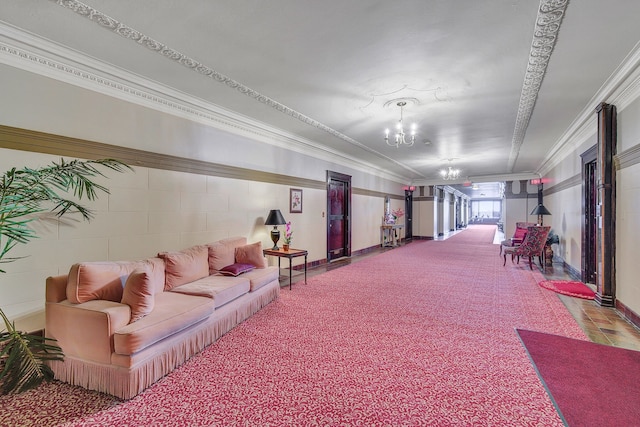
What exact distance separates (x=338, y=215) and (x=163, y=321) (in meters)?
5.97

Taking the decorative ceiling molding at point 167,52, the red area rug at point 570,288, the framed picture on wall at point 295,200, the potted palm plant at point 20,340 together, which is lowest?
the red area rug at point 570,288

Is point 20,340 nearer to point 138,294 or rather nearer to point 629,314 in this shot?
point 138,294

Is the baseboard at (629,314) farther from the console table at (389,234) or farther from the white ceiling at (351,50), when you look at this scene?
the console table at (389,234)

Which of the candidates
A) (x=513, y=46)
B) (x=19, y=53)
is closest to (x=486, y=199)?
(x=513, y=46)

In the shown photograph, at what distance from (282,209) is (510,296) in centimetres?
420

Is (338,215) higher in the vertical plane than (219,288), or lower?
higher

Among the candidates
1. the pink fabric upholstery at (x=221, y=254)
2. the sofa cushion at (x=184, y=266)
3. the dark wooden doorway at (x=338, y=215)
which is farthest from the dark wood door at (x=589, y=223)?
the sofa cushion at (x=184, y=266)

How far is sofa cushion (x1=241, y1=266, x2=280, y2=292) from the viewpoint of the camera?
3756 mm

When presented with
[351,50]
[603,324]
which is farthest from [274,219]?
[603,324]

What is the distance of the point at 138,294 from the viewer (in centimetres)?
236

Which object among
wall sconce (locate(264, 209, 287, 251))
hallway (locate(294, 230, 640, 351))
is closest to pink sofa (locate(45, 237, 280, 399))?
wall sconce (locate(264, 209, 287, 251))

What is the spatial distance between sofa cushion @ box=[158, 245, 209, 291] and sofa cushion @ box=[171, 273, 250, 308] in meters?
0.09

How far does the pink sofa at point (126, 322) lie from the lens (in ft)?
7.02

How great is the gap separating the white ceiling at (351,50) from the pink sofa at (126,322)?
2104 mm
